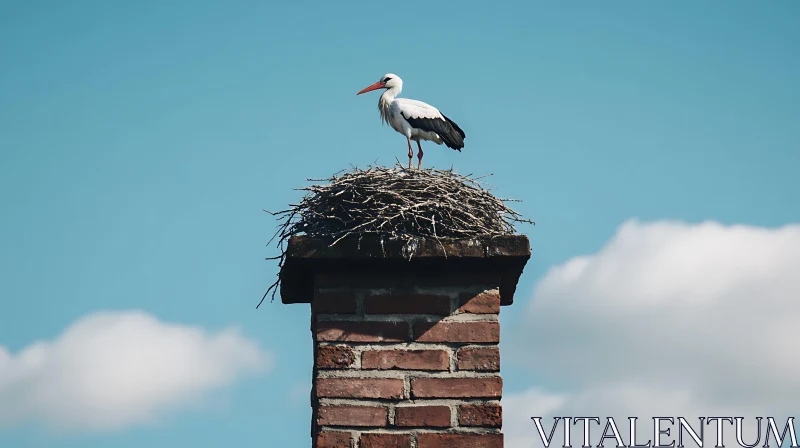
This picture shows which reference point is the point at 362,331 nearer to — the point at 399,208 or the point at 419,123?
the point at 399,208

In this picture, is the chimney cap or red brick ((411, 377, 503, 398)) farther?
the chimney cap

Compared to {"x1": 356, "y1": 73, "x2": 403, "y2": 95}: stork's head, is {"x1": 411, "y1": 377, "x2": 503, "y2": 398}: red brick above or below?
below

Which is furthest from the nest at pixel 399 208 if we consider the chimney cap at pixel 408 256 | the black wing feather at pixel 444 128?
the black wing feather at pixel 444 128

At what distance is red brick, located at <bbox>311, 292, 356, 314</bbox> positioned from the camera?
376cm

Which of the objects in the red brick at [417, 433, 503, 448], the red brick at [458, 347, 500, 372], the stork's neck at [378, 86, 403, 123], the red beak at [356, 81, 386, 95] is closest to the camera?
the red brick at [417, 433, 503, 448]

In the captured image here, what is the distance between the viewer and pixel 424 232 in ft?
13.1

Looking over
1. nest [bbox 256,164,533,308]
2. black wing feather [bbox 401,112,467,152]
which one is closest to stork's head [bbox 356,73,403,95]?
black wing feather [bbox 401,112,467,152]

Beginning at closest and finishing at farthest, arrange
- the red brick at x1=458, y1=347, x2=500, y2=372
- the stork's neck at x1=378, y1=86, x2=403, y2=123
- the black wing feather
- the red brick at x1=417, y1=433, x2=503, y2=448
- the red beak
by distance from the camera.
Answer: the red brick at x1=417, y1=433, x2=503, y2=448
the red brick at x1=458, y1=347, x2=500, y2=372
the black wing feather
the stork's neck at x1=378, y1=86, x2=403, y2=123
the red beak

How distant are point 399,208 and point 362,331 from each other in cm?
58

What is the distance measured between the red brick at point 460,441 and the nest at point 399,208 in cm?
72

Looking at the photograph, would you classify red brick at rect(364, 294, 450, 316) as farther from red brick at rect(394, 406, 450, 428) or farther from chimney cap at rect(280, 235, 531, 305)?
red brick at rect(394, 406, 450, 428)

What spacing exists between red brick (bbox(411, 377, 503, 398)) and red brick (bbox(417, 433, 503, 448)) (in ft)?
0.47

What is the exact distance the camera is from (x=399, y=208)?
405 cm

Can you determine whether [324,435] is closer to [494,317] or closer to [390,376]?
[390,376]
